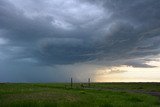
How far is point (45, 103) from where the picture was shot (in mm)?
34594

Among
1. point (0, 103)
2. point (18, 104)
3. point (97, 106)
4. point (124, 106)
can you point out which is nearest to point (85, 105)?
point (97, 106)

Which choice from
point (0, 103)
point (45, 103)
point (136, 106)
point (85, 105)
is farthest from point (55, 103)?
point (136, 106)

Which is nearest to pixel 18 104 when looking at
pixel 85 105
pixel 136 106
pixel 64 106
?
pixel 64 106

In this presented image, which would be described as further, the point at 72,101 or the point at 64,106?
the point at 72,101

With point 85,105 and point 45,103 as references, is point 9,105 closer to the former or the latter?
point 45,103

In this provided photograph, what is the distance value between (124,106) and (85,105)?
472 centimetres

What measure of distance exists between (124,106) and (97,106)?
3.35 metres

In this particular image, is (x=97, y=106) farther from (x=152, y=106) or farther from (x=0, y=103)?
(x=0, y=103)

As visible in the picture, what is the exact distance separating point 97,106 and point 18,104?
937cm

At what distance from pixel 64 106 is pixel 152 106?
34.9 feet

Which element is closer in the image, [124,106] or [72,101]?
[124,106]

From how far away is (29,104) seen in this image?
112ft

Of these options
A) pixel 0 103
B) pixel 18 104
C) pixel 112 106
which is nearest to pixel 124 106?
pixel 112 106

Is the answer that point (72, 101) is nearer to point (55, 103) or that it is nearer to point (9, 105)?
point (55, 103)
